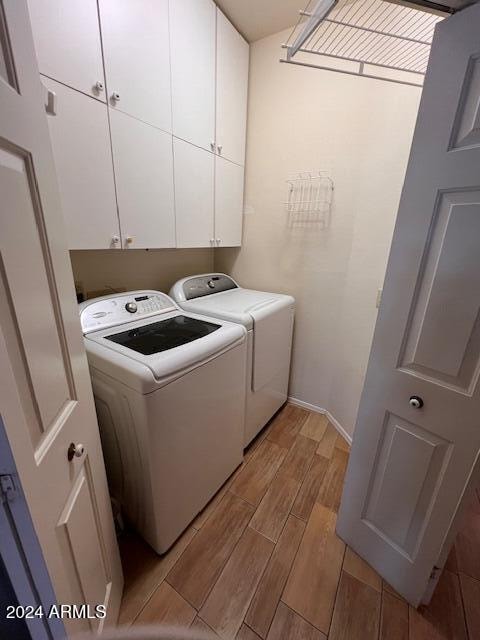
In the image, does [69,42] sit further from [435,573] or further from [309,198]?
[435,573]

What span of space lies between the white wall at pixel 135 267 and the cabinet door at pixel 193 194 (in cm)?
36

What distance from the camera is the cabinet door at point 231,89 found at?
165 centimetres

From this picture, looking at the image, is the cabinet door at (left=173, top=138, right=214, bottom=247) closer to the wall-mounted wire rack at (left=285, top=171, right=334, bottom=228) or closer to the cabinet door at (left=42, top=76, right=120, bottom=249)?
the cabinet door at (left=42, top=76, right=120, bottom=249)

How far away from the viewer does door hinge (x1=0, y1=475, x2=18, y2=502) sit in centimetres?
45

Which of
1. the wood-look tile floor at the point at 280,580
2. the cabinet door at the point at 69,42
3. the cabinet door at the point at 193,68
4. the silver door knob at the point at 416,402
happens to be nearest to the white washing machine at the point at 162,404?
the wood-look tile floor at the point at 280,580

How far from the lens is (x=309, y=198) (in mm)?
1917

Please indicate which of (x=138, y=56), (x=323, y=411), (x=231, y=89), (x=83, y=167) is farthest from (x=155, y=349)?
(x=231, y=89)

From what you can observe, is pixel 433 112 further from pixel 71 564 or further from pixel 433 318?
pixel 71 564

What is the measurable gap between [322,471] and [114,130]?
87.8 inches

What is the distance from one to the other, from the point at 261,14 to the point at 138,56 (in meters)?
1.00

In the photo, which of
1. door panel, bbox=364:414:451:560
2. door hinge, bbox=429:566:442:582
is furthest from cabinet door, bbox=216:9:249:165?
door hinge, bbox=429:566:442:582

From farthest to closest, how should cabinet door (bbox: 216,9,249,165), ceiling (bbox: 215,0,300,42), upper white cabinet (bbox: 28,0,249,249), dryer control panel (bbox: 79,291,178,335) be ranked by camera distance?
cabinet door (bbox: 216,9,249,165) < ceiling (bbox: 215,0,300,42) < dryer control panel (bbox: 79,291,178,335) < upper white cabinet (bbox: 28,0,249,249)

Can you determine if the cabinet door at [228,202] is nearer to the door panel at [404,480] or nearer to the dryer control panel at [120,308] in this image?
the dryer control panel at [120,308]

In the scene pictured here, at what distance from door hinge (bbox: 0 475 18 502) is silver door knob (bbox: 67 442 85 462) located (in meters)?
0.20
